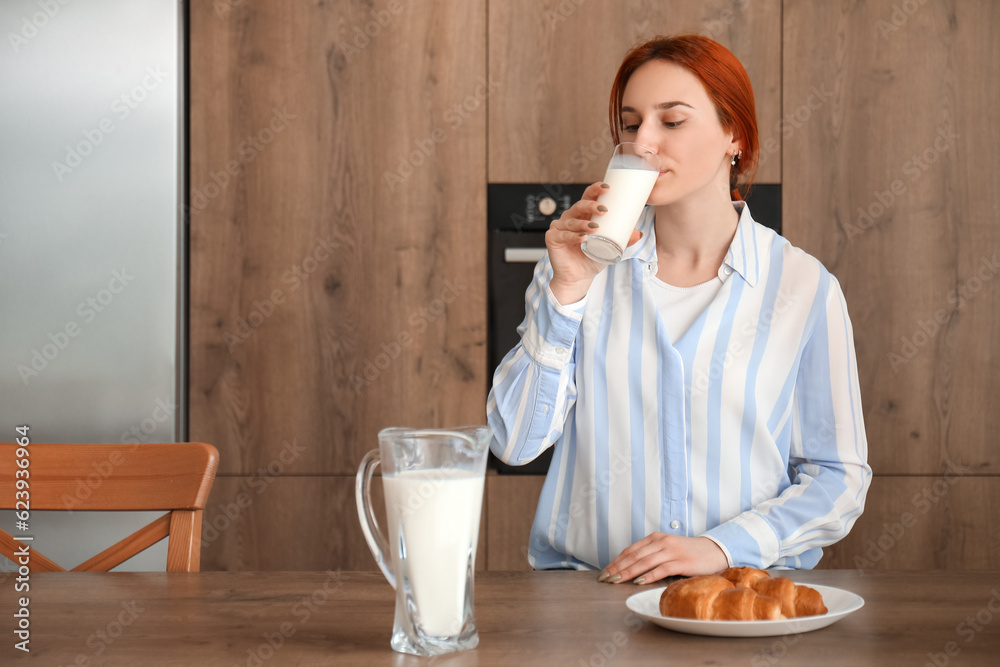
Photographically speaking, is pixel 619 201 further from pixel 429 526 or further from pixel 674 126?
pixel 429 526

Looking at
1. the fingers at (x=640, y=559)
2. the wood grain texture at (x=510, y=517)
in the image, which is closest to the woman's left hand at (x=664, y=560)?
the fingers at (x=640, y=559)

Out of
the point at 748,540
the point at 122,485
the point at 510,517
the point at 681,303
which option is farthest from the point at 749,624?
the point at 510,517

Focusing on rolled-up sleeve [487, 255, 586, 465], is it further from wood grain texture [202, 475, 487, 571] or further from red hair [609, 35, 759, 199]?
wood grain texture [202, 475, 487, 571]

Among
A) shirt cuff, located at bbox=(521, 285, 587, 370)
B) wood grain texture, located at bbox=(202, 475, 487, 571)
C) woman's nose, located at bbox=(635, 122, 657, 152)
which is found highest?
woman's nose, located at bbox=(635, 122, 657, 152)

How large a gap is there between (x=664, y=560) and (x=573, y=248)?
1.23 feet

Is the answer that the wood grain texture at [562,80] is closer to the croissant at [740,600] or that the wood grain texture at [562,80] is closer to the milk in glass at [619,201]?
the milk in glass at [619,201]

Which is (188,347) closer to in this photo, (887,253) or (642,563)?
(642,563)

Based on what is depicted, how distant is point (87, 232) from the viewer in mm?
2088

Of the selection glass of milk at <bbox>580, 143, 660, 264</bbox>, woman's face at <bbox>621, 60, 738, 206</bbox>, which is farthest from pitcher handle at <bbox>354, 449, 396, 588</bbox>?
woman's face at <bbox>621, 60, 738, 206</bbox>

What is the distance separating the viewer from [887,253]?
212cm

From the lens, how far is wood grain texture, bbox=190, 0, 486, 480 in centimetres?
215

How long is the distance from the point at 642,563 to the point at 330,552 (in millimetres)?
1343

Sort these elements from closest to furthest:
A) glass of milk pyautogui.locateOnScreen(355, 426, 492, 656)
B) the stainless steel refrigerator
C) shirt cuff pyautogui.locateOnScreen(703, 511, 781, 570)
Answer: glass of milk pyautogui.locateOnScreen(355, 426, 492, 656), shirt cuff pyautogui.locateOnScreen(703, 511, 781, 570), the stainless steel refrigerator

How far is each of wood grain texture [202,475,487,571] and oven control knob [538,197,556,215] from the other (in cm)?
78
